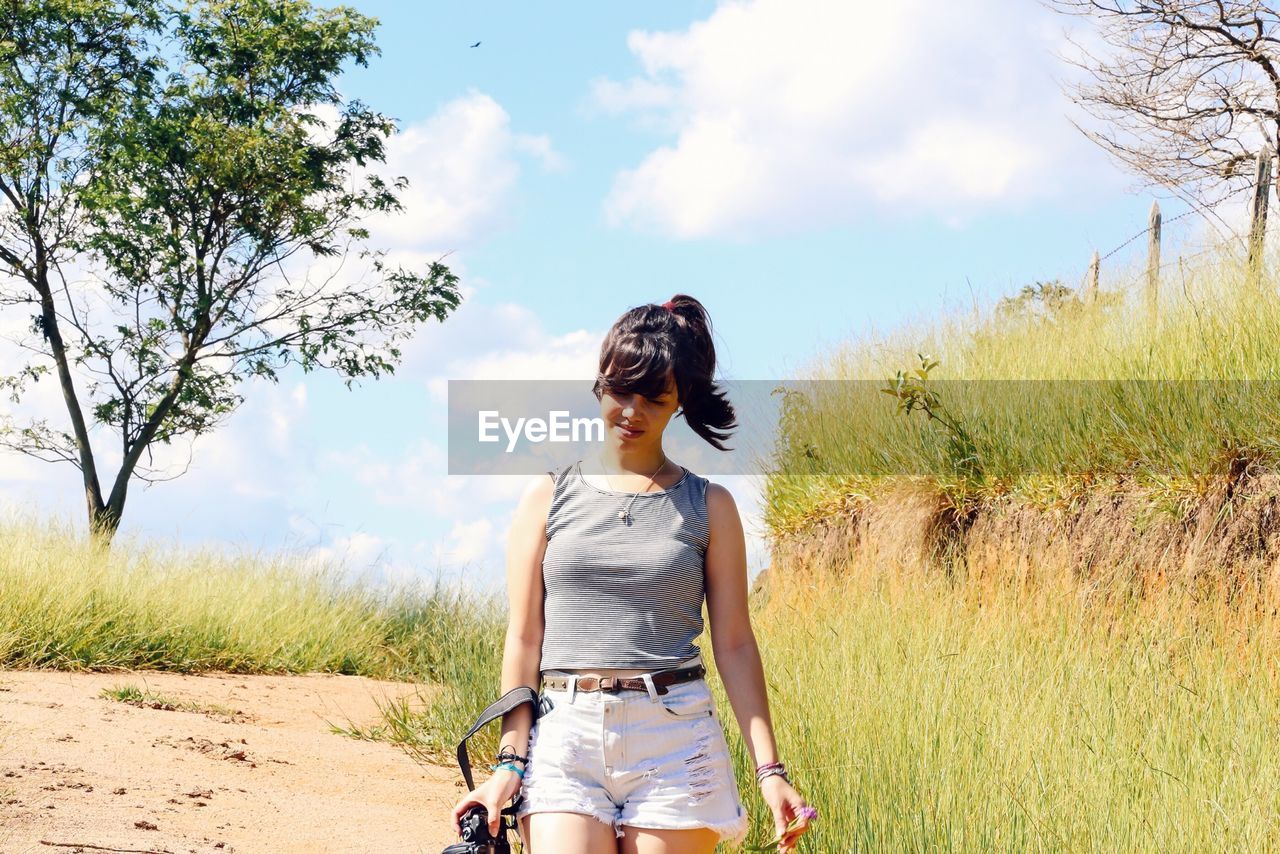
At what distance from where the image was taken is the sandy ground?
489 cm

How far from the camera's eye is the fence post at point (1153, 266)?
33.8 feet

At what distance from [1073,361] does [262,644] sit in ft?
25.4

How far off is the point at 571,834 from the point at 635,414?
0.92m

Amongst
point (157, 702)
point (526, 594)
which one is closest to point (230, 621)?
point (157, 702)

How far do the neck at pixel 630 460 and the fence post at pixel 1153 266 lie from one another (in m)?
8.71

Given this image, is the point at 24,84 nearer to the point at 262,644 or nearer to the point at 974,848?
the point at 262,644

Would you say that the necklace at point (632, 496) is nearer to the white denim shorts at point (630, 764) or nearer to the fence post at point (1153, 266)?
the white denim shorts at point (630, 764)

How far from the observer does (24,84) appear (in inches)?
637

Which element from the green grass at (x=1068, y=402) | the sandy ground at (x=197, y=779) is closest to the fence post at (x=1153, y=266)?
the green grass at (x=1068, y=402)

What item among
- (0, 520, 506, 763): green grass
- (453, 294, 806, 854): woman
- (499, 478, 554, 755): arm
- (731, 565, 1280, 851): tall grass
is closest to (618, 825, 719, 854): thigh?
(453, 294, 806, 854): woman

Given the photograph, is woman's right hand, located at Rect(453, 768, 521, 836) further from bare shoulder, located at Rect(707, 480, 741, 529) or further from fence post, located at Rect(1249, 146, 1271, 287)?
fence post, located at Rect(1249, 146, 1271, 287)

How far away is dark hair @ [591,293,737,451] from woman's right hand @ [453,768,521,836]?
881mm

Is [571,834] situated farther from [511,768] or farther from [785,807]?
[785,807]

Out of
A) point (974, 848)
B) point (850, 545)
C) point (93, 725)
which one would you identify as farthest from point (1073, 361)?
point (93, 725)
